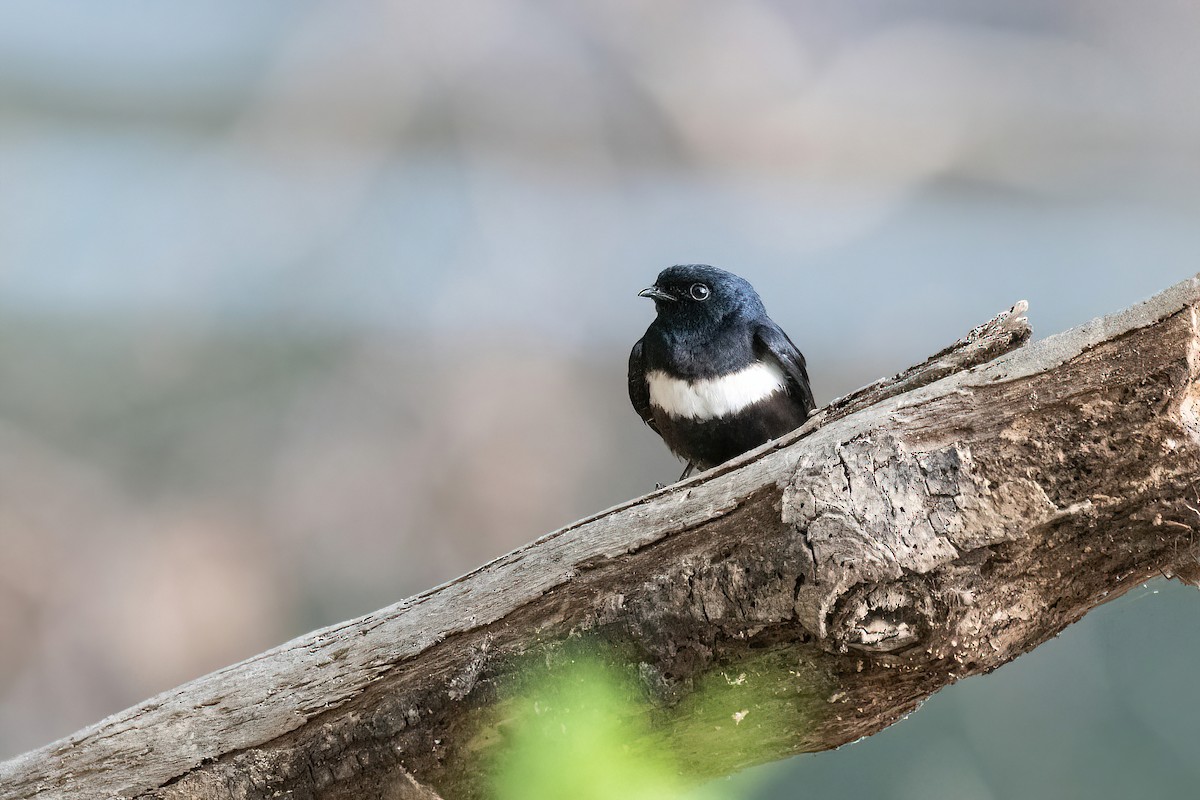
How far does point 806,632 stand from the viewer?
3.98 ft

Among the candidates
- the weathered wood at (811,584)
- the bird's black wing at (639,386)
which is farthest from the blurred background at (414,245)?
the weathered wood at (811,584)

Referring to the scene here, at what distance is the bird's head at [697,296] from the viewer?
2.40m

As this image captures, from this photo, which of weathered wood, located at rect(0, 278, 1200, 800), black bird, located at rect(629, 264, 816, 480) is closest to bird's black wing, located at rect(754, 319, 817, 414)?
black bird, located at rect(629, 264, 816, 480)

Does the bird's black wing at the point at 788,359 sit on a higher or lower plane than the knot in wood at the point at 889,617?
higher

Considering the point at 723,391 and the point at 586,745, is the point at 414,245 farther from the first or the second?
the point at 586,745

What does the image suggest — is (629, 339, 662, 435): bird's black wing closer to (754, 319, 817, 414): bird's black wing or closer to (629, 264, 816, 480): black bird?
(629, 264, 816, 480): black bird

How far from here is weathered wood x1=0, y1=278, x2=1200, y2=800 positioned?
3.75 ft

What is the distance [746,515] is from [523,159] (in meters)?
2.67

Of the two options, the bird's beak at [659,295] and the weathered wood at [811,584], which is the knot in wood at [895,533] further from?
the bird's beak at [659,295]

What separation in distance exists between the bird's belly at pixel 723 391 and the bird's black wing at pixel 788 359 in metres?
0.02

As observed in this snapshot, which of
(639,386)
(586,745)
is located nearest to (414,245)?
(639,386)

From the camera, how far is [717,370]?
7.71ft

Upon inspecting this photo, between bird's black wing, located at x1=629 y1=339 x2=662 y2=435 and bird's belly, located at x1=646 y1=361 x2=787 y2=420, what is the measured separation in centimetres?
11

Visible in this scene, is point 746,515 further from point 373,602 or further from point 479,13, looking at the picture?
point 479,13
